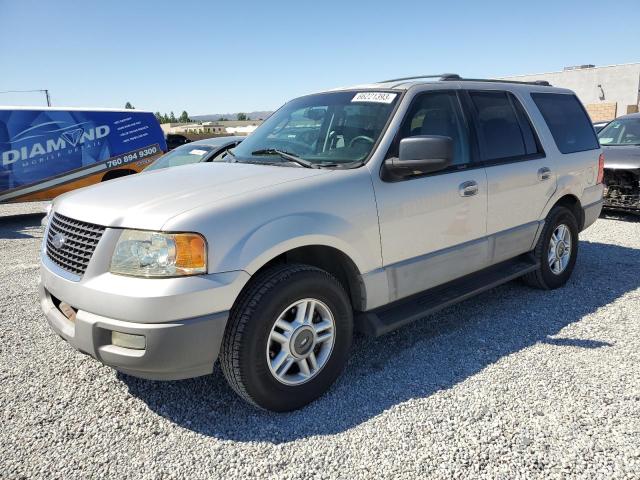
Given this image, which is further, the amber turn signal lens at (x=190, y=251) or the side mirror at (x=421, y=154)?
the side mirror at (x=421, y=154)

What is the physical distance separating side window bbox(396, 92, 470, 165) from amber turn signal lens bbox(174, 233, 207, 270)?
1629 mm

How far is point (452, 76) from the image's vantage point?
13.2ft

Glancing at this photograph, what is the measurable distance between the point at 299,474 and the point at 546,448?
125 centimetres

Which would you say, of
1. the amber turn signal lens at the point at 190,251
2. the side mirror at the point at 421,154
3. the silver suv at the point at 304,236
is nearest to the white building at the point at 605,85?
the silver suv at the point at 304,236

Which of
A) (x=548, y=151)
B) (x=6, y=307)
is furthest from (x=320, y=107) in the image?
(x=6, y=307)

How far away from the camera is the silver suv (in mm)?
2484

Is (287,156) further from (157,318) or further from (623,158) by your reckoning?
(623,158)

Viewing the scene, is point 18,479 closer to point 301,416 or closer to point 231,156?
point 301,416

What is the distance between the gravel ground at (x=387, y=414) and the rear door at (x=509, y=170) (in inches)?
29.4

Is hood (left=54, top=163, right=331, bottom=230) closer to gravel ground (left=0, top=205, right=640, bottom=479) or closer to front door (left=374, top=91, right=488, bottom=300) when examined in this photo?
front door (left=374, top=91, right=488, bottom=300)

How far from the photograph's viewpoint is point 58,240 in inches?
114

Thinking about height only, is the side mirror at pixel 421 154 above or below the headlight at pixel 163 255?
above

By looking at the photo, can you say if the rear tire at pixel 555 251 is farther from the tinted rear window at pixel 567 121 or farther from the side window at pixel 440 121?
the side window at pixel 440 121

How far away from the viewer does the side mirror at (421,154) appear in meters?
3.03
